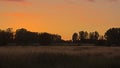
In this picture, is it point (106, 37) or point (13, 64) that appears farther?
point (106, 37)

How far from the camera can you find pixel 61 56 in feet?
70.0

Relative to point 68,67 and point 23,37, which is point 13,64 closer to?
point 68,67

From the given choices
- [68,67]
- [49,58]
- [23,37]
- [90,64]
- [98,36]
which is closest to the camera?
[68,67]

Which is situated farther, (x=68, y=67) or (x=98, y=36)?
(x=98, y=36)

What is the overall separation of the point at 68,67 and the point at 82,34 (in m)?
114

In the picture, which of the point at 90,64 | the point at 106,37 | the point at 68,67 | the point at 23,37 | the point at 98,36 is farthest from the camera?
the point at 98,36

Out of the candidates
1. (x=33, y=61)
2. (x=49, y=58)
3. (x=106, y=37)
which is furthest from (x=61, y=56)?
(x=106, y=37)

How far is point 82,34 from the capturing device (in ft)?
427

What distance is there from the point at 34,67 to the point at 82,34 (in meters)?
114

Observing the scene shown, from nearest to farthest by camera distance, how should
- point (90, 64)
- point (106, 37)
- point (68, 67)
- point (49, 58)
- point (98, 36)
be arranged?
point (68, 67) → point (90, 64) → point (49, 58) → point (106, 37) → point (98, 36)

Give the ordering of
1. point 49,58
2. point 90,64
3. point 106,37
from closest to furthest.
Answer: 1. point 90,64
2. point 49,58
3. point 106,37

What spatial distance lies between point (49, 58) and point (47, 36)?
7841cm

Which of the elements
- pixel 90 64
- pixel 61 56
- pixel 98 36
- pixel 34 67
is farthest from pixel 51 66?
pixel 98 36

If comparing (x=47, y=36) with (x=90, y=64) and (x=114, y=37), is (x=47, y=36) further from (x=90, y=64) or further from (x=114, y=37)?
(x=90, y=64)
